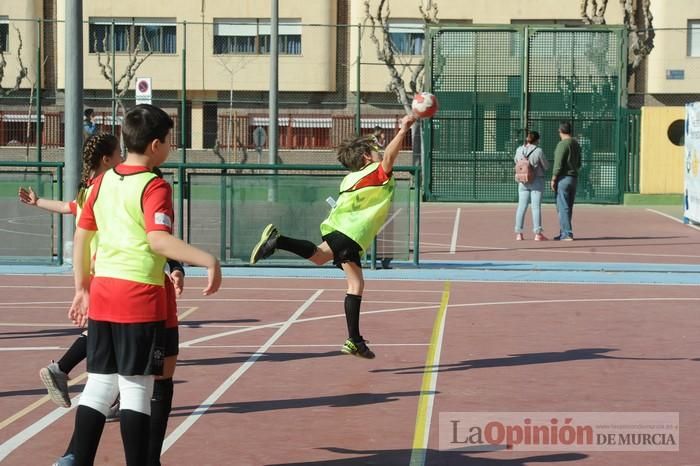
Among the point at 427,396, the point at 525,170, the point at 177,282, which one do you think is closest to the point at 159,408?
the point at 177,282

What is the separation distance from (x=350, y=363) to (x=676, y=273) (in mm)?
7904

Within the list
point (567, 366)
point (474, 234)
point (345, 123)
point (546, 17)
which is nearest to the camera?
point (567, 366)

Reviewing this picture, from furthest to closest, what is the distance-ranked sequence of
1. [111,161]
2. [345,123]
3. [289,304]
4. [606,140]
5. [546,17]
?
[546,17]
[345,123]
[606,140]
[289,304]
[111,161]

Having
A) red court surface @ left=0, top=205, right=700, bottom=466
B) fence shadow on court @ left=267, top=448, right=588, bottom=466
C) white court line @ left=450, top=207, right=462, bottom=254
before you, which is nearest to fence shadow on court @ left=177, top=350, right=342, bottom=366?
red court surface @ left=0, top=205, right=700, bottom=466

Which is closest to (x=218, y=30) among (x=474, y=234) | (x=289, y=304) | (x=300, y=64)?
(x=300, y=64)

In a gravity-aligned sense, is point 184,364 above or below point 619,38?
below

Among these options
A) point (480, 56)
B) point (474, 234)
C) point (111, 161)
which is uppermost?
point (480, 56)

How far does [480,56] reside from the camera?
111 feet

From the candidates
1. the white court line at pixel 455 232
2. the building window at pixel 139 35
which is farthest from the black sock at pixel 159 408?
the building window at pixel 139 35

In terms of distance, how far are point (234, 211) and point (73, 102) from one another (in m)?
2.45

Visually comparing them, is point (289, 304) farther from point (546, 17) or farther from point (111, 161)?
point (546, 17)

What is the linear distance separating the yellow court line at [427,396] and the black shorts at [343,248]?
39.9 inches

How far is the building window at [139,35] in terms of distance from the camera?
45.2m

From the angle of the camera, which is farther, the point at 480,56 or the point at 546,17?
the point at 546,17
